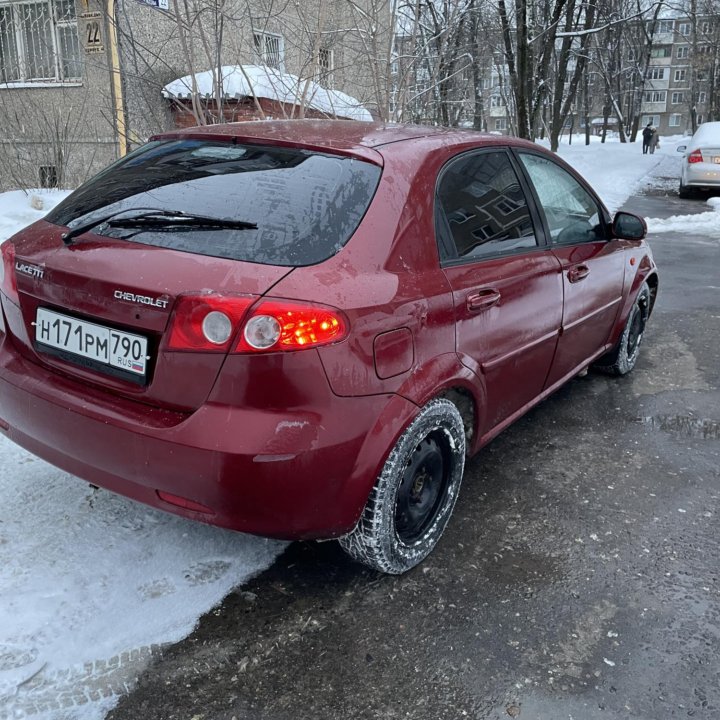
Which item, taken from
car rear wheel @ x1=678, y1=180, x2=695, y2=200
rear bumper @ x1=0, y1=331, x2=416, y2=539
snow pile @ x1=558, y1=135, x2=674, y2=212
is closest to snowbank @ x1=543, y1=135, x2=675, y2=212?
snow pile @ x1=558, y1=135, x2=674, y2=212

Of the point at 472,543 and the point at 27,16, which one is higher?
the point at 27,16

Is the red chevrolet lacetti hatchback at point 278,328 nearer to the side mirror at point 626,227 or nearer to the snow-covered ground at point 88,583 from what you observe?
the snow-covered ground at point 88,583

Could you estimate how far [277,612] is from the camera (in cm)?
237

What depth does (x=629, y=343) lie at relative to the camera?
15.8ft

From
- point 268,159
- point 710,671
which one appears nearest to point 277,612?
point 710,671

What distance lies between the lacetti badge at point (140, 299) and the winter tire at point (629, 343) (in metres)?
3.45

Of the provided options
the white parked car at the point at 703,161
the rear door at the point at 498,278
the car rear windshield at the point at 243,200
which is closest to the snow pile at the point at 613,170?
the white parked car at the point at 703,161

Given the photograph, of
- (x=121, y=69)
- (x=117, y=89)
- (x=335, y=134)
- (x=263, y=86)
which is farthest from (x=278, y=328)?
(x=117, y=89)

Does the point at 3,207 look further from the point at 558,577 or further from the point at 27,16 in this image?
the point at 558,577

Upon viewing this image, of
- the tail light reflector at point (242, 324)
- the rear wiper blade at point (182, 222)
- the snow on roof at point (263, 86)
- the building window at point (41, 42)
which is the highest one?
the building window at point (41, 42)

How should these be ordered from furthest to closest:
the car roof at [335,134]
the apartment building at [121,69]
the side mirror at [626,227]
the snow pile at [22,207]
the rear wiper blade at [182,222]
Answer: the apartment building at [121,69] < the snow pile at [22,207] < the side mirror at [626,227] < the car roof at [335,134] < the rear wiper blade at [182,222]

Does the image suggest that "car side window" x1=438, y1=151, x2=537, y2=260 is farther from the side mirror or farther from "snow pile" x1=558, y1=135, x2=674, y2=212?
"snow pile" x1=558, y1=135, x2=674, y2=212

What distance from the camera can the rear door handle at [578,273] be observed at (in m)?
3.43

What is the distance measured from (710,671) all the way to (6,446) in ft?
10.2
